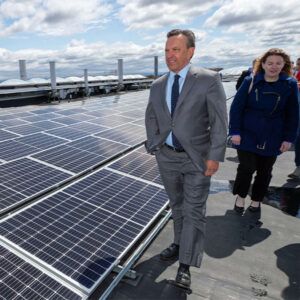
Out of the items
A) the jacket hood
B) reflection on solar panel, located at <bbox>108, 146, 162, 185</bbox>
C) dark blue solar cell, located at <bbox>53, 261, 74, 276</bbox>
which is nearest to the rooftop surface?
dark blue solar cell, located at <bbox>53, 261, 74, 276</bbox>

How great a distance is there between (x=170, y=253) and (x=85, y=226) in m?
1.16

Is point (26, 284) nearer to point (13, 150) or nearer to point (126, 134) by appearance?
point (13, 150)

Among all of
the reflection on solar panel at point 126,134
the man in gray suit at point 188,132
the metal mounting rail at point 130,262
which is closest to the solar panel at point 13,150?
the reflection on solar panel at point 126,134

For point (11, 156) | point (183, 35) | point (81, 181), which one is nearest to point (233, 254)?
point (81, 181)

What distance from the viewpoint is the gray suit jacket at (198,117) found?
2697 millimetres

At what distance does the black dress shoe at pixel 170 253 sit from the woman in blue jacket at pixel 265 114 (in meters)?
1.90

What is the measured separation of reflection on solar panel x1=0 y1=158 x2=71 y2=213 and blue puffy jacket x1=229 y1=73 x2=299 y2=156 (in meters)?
3.10

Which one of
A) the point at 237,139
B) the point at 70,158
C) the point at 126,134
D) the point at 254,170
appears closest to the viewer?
the point at 237,139

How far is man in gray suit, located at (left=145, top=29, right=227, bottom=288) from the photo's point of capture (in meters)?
2.70

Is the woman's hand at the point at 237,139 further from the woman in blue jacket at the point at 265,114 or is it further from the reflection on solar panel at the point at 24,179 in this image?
the reflection on solar panel at the point at 24,179

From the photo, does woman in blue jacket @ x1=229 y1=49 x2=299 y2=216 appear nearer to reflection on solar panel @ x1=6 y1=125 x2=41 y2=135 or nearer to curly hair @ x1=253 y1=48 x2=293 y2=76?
curly hair @ x1=253 y1=48 x2=293 y2=76

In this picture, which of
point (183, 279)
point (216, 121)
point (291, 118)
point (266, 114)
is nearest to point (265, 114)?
point (266, 114)

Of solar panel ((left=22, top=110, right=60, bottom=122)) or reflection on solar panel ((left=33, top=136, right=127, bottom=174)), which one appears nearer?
reflection on solar panel ((left=33, top=136, right=127, bottom=174))

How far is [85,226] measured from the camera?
10.9ft
